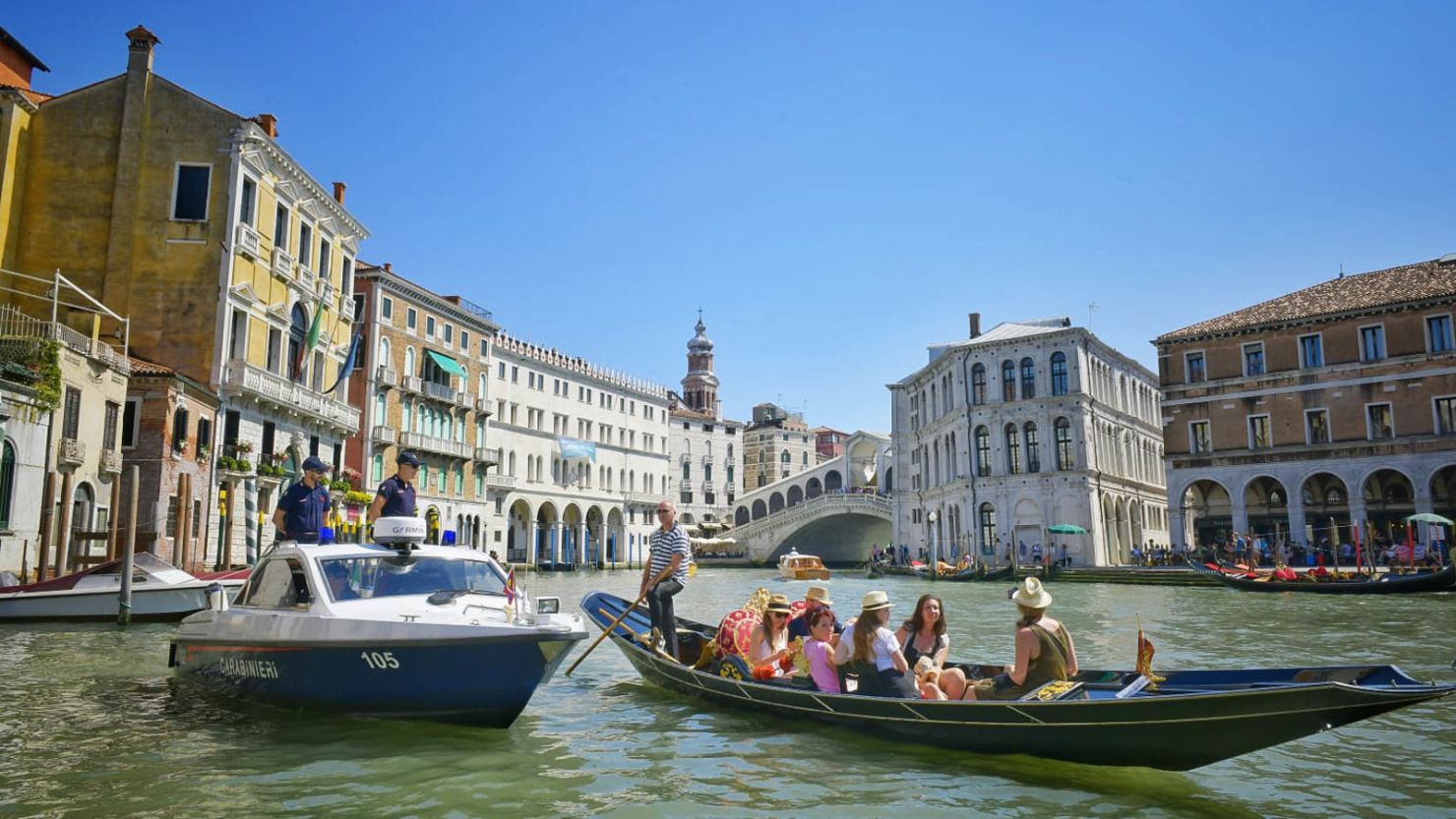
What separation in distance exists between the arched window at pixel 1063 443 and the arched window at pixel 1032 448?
2.58 feet

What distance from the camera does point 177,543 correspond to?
19406 millimetres

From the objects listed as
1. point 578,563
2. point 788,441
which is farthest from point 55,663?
point 788,441

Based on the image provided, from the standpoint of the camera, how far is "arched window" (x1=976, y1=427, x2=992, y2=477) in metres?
40.2

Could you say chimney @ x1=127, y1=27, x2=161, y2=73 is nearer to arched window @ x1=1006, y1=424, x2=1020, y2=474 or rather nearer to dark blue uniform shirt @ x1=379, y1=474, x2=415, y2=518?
dark blue uniform shirt @ x1=379, y1=474, x2=415, y2=518

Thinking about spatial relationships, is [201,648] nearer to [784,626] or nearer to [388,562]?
[388,562]

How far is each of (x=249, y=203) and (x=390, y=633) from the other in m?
19.6

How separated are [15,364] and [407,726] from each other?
11866 mm

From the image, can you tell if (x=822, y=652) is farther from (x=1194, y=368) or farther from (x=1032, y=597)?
(x=1194, y=368)

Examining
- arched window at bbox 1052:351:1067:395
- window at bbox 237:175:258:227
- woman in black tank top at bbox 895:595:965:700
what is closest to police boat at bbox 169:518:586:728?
woman in black tank top at bbox 895:595:965:700

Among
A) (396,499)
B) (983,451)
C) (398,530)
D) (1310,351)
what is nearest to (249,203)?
(396,499)

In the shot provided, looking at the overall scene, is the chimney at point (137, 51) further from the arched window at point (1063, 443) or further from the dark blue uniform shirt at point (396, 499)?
the arched window at point (1063, 443)

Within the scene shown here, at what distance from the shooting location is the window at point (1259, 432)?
32781mm

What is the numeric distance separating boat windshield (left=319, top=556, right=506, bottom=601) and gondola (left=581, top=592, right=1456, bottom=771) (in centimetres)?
244

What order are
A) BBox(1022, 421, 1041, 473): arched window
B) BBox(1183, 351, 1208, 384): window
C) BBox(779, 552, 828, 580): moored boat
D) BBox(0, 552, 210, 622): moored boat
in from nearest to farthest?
1. BBox(0, 552, 210, 622): moored boat
2. BBox(1183, 351, 1208, 384): window
3. BBox(1022, 421, 1041, 473): arched window
4. BBox(779, 552, 828, 580): moored boat
